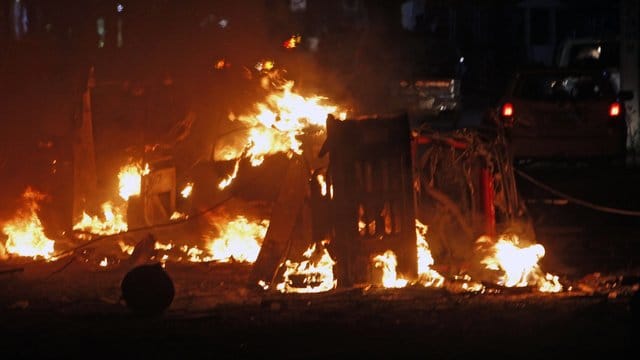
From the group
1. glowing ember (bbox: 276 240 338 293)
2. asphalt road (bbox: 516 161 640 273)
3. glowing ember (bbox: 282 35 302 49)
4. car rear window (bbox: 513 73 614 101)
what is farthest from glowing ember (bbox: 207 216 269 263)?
car rear window (bbox: 513 73 614 101)

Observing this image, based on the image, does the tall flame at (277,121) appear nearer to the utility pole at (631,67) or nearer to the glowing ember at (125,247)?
the glowing ember at (125,247)

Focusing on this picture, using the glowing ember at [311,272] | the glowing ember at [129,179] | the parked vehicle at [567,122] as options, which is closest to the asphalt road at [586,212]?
the parked vehicle at [567,122]

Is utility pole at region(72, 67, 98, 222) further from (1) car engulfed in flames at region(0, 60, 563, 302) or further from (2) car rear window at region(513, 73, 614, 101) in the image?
(2) car rear window at region(513, 73, 614, 101)

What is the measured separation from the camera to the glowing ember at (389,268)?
9523mm

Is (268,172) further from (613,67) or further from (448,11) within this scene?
(448,11)

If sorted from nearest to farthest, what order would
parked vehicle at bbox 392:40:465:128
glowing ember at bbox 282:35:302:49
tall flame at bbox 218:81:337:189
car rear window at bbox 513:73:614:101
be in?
1. tall flame at bbox 218:81:337:189
2. glowing ember at bbox 282:35:302:49
3. car rear window at bbox 513:73:614:101
4. parked vehicle at bbox 392:40:465:128

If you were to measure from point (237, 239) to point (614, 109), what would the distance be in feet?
29.0

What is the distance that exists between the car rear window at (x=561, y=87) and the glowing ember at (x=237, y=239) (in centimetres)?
790

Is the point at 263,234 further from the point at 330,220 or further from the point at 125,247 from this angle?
the point at 330,220

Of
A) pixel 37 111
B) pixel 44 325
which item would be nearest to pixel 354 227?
pixel 44 325

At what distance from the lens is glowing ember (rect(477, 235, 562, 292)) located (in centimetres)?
930

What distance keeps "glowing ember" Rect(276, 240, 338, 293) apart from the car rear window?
9.00m

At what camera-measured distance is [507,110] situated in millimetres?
17781

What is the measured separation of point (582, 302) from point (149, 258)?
4942mm
